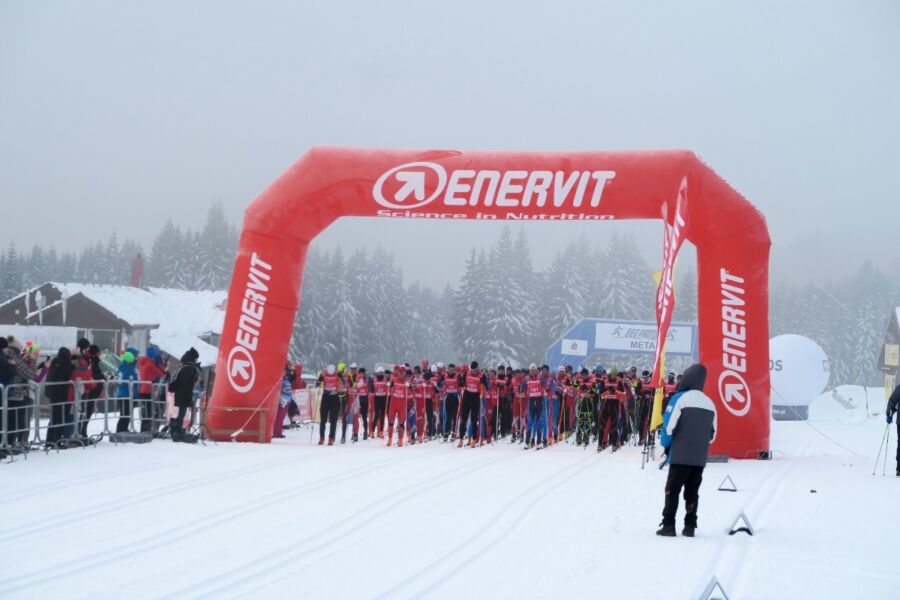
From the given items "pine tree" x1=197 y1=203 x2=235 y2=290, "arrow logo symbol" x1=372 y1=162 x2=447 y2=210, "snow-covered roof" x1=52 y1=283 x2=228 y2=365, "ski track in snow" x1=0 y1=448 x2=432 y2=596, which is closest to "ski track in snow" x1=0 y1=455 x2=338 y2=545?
"ski track in snow" x1=0 y1=448 x2=432 y2=596

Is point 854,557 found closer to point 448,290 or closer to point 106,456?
point 106,456

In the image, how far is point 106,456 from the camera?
1295cm

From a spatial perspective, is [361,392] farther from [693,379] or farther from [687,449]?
[687,449]

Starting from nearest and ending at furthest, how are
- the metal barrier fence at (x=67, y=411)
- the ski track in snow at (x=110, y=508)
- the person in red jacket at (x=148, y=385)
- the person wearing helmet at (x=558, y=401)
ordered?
1. the ski track in snow at (x=110, y=508)
2. the metal barrier fence at (x=67, y=411)
3. the person in red jacket at (x=148, y=385)
4. the person wearing helmet at (x=558, y=401)

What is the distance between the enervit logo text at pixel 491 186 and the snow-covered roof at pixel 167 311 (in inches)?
958

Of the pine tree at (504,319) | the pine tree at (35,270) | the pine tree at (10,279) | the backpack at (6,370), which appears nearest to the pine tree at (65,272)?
the pine tree at (35,270)

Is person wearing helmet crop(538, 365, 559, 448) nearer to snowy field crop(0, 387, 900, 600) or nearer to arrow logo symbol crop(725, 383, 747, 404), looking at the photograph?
snowy field crop(0, 387, 900, 600)

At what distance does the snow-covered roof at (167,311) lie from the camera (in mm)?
40125

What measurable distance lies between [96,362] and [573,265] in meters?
58.1

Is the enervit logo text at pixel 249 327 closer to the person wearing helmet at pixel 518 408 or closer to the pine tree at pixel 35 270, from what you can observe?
the person wearing helmet at pixel 518 408

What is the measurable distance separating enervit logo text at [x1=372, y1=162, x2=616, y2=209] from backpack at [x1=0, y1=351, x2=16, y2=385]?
674 cm

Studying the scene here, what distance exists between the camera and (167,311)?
145ft

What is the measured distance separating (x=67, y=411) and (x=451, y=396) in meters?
7.43

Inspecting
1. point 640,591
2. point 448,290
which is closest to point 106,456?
point 640,591
